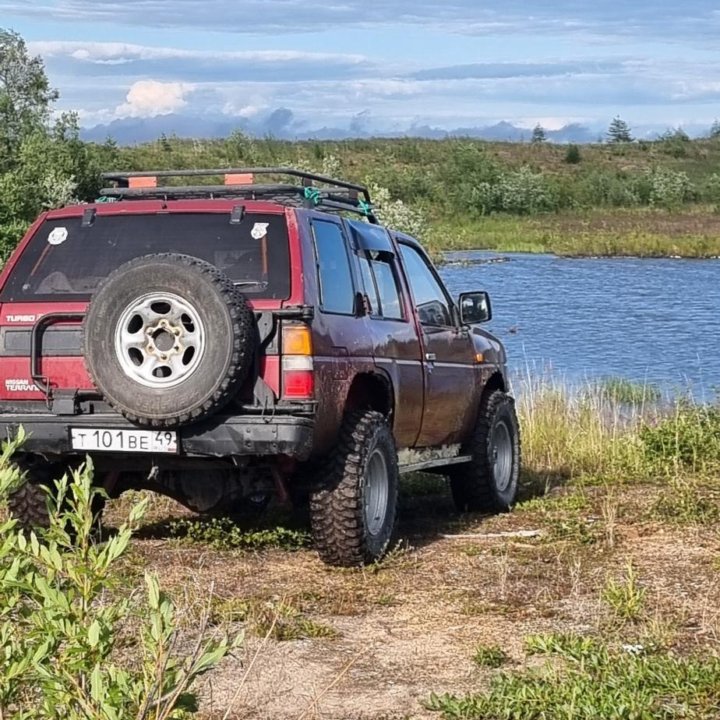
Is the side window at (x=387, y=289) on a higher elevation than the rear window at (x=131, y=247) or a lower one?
lower

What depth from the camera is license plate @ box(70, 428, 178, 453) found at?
705 centimetres

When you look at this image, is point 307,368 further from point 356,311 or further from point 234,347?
point 356,311

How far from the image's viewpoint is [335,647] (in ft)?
19.8

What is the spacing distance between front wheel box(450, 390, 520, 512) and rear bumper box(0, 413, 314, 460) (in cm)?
288

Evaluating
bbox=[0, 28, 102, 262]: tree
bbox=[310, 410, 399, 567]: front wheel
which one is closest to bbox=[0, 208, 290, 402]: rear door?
bbox=[310, 410, 399, 567]: front wheel

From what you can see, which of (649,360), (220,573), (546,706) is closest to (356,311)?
(220,573)

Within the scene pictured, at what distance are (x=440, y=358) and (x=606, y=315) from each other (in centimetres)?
2199

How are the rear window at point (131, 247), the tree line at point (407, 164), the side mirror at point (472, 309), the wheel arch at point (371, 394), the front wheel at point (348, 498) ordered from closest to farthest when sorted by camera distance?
the rear window at point (131, 247)
the front wheel at point (348, 498)
the wheel arch at point (371, 394)
the side mirror at point (472, 309)
the tree line at point (407, 164)

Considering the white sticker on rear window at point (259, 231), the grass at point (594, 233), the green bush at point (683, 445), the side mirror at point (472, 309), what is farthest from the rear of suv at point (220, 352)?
the grass at point (594, 233)

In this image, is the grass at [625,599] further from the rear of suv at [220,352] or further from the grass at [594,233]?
the grass at [594,233]

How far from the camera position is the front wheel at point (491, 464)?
32.1ft

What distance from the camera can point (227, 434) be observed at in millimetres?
6984

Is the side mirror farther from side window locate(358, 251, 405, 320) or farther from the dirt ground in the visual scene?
the dirt ground

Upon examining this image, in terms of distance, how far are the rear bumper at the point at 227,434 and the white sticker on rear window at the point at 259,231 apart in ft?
3.11
